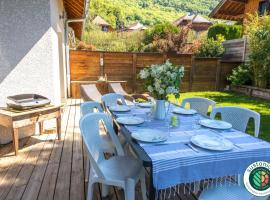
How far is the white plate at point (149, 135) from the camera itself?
179 cm

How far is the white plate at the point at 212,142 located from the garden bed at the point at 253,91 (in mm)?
7278

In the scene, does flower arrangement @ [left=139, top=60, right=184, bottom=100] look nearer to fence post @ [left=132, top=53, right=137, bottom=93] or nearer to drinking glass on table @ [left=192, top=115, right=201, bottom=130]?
drinking glass on table @ [left=192, top=115, right=201, bottom=130]

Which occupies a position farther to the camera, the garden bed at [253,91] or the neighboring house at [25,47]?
the garden bed at [253,91]

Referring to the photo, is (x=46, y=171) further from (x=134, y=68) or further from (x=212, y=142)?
(x=134, y=68)

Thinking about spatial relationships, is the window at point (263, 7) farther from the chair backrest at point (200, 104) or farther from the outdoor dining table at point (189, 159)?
the outdoor dining table at point (189, 159)

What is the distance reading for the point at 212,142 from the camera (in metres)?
1.74

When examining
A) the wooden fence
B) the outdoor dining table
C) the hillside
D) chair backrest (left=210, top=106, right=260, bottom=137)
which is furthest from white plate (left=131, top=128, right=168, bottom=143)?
the hillside

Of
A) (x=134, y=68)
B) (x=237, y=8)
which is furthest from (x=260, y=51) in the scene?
(x=237, y=8)

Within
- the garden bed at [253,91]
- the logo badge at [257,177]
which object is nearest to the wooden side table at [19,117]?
the logo badge at [257,177]

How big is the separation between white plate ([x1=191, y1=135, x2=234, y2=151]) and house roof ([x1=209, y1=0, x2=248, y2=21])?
12427 millimetres

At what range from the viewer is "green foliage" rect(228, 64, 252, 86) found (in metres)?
9.14

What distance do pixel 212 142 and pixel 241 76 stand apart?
841 centimetres

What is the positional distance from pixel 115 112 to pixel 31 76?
1.85 metres

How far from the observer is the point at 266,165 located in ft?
5.56
